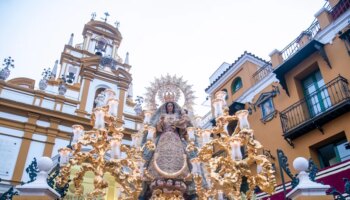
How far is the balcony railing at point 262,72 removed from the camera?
13.6 metres

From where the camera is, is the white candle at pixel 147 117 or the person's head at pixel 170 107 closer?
the white candle at pixel 147 117

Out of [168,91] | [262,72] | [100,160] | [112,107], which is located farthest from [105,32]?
[100,160]

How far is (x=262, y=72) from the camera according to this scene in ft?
46.2

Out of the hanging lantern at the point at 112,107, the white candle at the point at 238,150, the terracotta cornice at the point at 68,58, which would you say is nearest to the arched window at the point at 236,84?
the white candle at the point at 238,150

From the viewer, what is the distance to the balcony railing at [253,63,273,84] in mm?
13631

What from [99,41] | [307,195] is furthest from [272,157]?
[99,41]

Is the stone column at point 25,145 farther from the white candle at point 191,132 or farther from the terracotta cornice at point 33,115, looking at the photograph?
the white candle at point 191,132

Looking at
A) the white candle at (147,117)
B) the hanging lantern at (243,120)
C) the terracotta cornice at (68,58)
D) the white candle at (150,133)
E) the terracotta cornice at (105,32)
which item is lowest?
the hanging lantern at (243,120)

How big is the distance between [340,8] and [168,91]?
715 centimetres

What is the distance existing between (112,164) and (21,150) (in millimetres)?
8292

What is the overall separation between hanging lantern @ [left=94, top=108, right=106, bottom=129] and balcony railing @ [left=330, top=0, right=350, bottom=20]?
9.34 meters

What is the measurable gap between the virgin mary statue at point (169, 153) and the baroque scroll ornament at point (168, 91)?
1.87ft

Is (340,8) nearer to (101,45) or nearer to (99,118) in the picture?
(99,118)

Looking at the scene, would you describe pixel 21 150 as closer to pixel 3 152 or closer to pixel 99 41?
pixel 3 152
